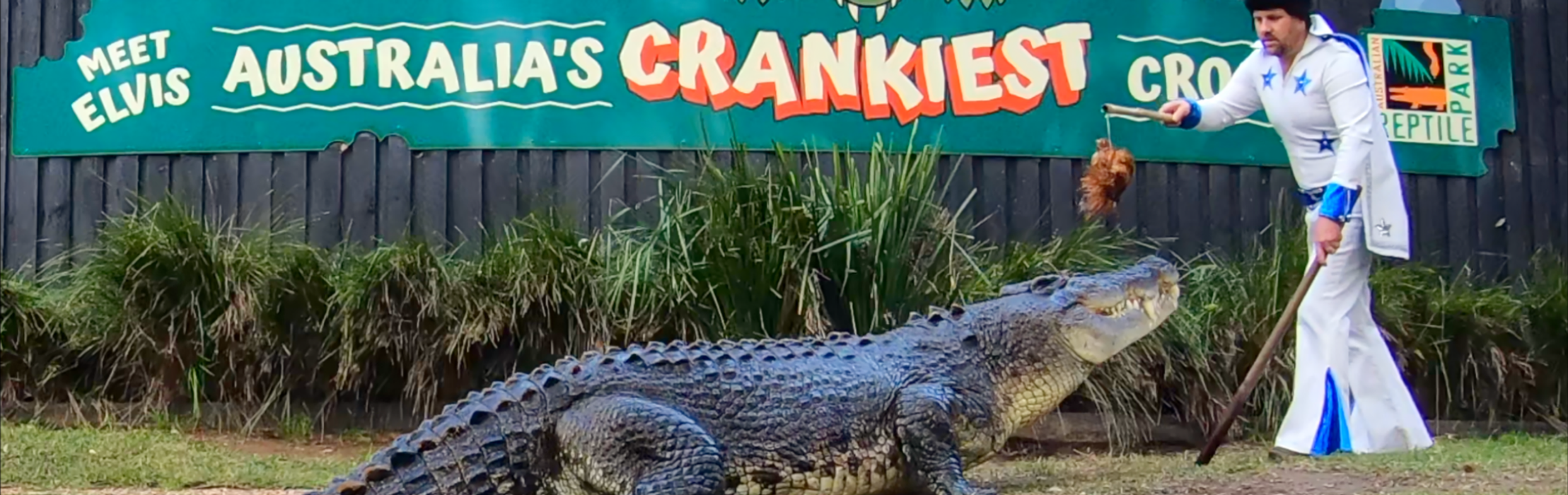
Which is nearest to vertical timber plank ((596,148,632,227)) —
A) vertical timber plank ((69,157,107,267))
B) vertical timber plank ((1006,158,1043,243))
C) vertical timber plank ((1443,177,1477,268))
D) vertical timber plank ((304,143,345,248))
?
vertical timber plank ((304,143,345,248))

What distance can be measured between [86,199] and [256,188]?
87cm

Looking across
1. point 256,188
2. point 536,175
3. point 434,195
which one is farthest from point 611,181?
point 256,188

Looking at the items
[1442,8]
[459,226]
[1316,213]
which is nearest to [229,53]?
[459,226]

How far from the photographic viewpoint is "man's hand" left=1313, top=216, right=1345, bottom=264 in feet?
13.3

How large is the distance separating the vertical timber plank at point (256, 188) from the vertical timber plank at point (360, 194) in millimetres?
353

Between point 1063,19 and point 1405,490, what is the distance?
3.62m

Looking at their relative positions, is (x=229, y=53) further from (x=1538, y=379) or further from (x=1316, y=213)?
(x=1538, y=379)

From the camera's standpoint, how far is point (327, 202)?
634cm

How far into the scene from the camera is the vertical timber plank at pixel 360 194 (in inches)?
249

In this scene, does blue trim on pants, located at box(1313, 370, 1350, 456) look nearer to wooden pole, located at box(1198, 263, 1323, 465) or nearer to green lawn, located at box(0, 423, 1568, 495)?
green lawn, located at box(0, 423, 1568, 495)

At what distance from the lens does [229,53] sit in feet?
21.1

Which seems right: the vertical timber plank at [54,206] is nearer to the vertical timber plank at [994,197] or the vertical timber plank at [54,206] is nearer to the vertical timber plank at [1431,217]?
the vertical timber plank at [994,197]

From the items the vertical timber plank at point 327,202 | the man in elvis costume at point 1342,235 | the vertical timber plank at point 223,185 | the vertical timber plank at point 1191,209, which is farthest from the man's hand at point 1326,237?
the vertical timber plank at point 223,185

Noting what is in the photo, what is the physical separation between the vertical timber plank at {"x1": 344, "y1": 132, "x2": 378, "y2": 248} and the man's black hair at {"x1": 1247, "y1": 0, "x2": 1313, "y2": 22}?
3989mm
